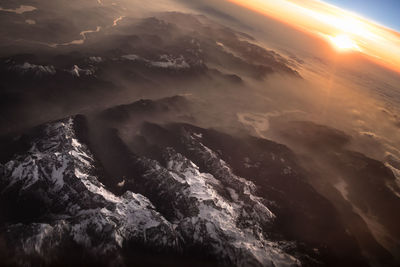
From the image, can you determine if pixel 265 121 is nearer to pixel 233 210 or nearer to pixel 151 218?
pixel 233 210

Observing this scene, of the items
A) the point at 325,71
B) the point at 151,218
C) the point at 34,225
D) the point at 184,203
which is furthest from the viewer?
the point at 325,71

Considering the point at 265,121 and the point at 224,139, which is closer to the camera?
the point at 224,139

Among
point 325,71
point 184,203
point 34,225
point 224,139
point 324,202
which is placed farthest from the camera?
point 325,71

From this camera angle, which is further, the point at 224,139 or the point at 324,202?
the point at 224,139

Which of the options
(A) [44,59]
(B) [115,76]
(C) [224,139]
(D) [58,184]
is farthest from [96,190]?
(A) [44,59]

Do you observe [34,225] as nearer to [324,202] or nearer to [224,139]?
[224,139]

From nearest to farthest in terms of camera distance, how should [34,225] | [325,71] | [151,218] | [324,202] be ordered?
[34,225]
[151,218]
[324,202]
[325,71]

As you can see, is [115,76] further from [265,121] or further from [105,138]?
[265,121]

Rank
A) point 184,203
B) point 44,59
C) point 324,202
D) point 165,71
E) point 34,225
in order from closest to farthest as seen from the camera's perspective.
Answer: point 34,225, point 184,203, point 324,202, point 44,59, point 165,71

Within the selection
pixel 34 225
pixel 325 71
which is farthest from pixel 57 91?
pixel 325 71
